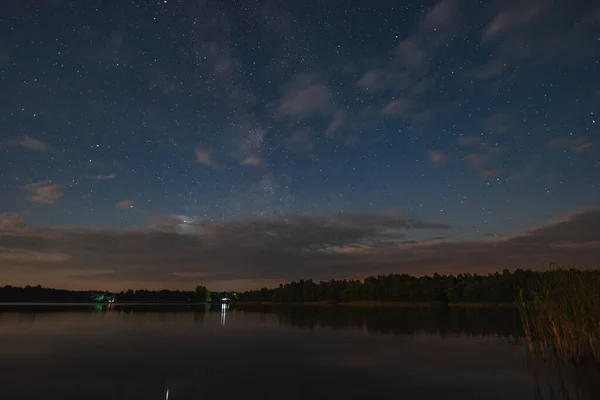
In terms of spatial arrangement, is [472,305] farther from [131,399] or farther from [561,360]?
[131,399]

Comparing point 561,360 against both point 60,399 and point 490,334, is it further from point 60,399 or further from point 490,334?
point 60,399

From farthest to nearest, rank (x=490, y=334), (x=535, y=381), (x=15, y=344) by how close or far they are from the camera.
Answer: (x=490, y=334) → (x=15, y=344) → (x=535, y=381)

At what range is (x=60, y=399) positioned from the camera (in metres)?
21.0

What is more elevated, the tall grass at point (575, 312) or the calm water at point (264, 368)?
the tall grass at point (575, 312)

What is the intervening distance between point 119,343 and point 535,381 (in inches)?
1401

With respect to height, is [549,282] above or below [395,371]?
above

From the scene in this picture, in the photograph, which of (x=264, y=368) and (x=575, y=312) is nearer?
(x=575, y=312)

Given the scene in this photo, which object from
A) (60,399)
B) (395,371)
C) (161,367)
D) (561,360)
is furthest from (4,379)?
(561,360)

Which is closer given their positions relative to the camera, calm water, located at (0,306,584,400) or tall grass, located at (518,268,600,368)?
calm water, located at (0,306,584,400)

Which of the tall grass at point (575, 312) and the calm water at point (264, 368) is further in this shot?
the tall grass at point (575, 312)

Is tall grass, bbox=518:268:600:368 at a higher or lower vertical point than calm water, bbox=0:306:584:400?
higher

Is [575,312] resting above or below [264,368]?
above

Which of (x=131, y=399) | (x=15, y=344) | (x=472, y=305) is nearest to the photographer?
(x=131, y=399)

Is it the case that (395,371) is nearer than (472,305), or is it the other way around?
(395,371)
